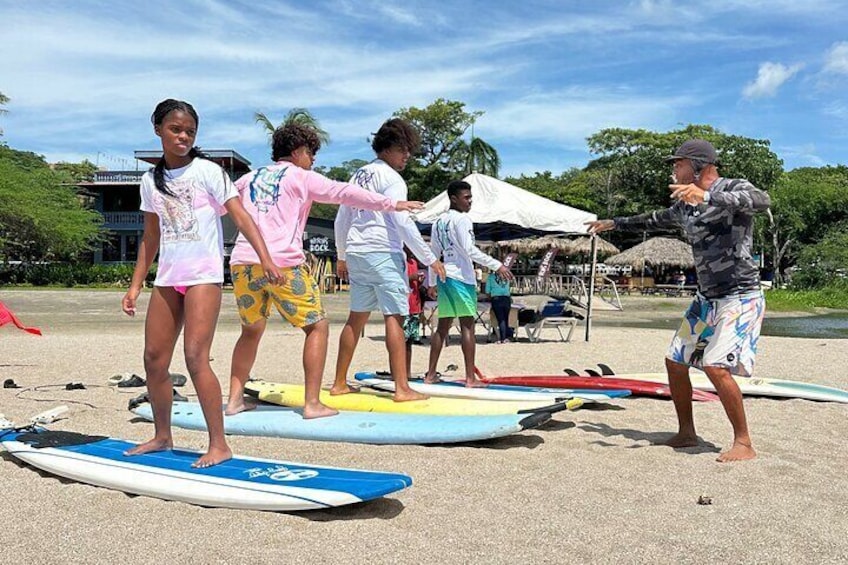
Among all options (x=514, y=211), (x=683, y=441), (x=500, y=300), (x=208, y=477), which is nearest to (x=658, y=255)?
(x=514, y=211)

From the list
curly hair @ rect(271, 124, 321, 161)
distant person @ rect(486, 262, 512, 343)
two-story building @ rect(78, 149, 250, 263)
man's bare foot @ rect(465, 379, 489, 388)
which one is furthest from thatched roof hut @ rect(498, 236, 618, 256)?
two-story building @ rect(78, 149, 250, 263)

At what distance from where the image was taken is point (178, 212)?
151 inches

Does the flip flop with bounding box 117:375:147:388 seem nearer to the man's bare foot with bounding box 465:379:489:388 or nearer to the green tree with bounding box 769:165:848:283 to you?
the man's bare foot with bounding box 465:379:489:388

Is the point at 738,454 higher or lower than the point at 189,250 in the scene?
lower

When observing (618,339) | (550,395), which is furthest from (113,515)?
(618,339)

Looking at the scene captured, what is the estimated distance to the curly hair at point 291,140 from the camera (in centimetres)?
507

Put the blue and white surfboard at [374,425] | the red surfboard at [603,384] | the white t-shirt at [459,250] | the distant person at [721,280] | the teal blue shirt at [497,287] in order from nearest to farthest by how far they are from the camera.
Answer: the distant person at [721,280] < the blue and white surfboard at [374,425] < the red surfboard at [603,384] < the white t-shirt at [459,250] < the teal blue shirt at [497,287]

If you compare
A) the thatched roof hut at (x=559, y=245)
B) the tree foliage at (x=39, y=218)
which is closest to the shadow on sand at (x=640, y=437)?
the thatched roof hut at (x=559, y=245)

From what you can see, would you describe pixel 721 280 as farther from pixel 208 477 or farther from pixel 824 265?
pixel 824 265

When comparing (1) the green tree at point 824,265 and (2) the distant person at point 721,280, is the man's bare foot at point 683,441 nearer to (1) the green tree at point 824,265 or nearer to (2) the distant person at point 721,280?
(2) the distant person at point 721,280

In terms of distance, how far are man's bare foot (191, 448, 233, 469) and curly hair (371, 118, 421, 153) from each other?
8.85ft

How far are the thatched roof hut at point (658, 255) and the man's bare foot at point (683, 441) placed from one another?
108ft

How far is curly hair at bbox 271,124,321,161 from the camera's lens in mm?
5066

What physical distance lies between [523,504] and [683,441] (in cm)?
168
